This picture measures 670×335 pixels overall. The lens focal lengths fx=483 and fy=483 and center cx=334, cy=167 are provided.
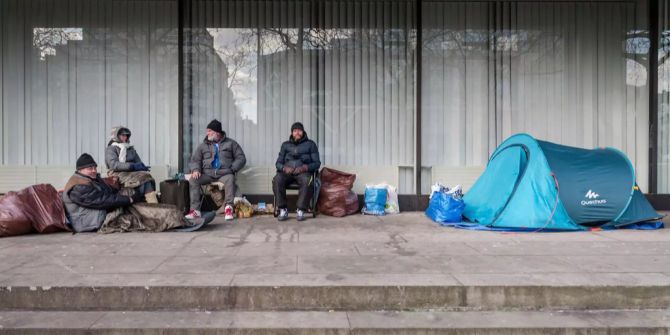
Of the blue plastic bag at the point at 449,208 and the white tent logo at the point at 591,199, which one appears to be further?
the blue plastic bag at the point at 449,208

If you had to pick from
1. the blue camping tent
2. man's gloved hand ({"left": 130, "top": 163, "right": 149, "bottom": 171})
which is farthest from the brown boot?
the blue camping tent

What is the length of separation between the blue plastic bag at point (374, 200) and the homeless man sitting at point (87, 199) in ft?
12.0

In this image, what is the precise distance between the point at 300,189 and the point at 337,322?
4143 mm

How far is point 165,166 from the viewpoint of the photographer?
840 cm

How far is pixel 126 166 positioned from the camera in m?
7.23

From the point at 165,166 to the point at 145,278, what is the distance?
4759mm

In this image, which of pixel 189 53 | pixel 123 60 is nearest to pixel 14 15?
pixel 123 60

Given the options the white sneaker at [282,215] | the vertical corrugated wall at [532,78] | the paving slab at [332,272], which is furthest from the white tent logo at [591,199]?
the white sneaker at [282,215]

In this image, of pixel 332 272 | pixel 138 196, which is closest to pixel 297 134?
pixel 138 196

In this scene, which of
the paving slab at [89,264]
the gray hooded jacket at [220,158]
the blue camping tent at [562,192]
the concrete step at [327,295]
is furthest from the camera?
the gray hooded jacket at [220,158]

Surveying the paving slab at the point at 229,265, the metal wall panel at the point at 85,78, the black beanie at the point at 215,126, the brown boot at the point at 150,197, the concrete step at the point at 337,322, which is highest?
the metal wall panel at the point at 85,78

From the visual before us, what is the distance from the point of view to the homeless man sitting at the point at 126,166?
720 cm

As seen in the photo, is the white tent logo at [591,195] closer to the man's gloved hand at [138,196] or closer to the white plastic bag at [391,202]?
the white plastic bag at [391,202]

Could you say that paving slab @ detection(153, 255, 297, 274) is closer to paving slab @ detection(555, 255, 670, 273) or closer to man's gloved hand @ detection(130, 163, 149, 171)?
paving slab @ detection(555, 255, 670, 273)
